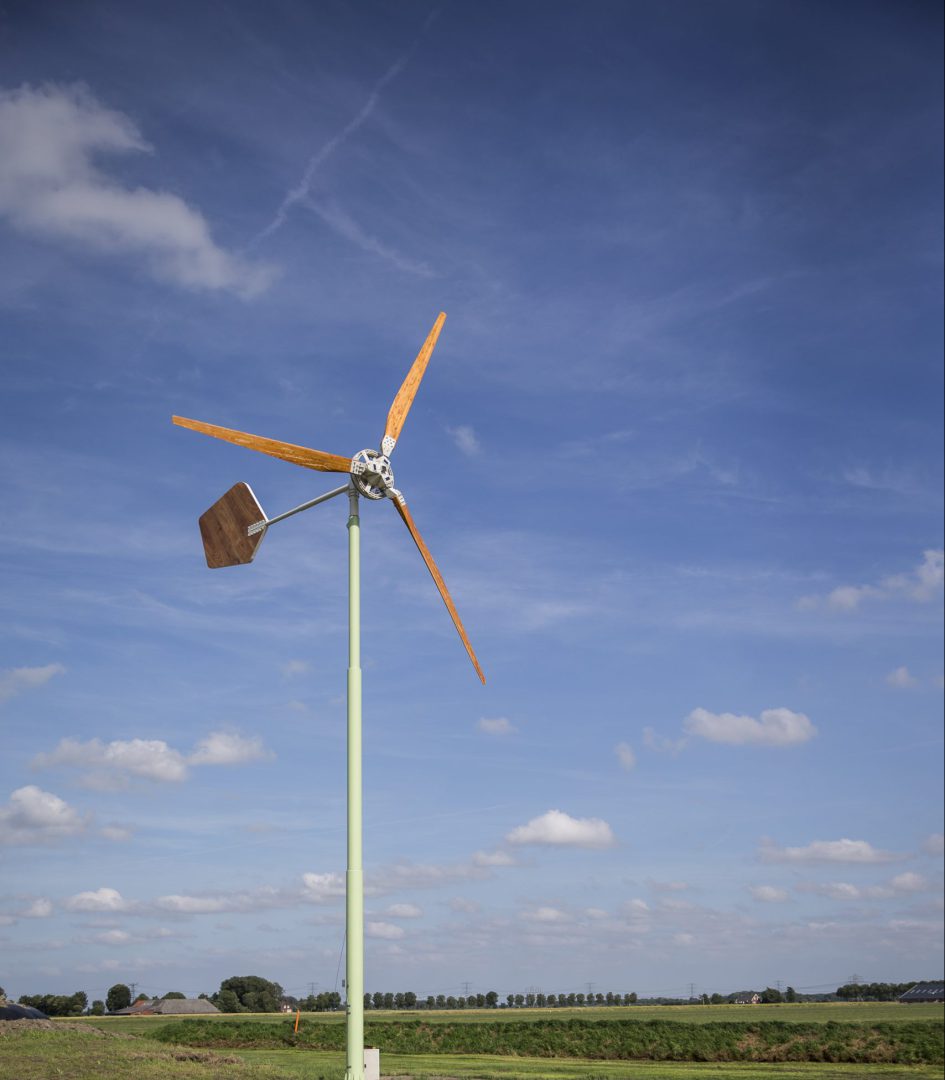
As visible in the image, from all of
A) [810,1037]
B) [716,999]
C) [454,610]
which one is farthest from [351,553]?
[716,999]

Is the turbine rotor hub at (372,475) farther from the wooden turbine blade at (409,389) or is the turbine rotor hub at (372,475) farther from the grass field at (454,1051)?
the grass field at (454,1051)

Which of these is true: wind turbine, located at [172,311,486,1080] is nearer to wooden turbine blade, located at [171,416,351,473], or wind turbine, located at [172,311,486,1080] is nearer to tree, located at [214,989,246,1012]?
wooden turbine blade, located at [171,416,351,473]

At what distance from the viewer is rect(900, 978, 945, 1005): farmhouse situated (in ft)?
450

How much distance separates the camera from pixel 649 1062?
151ft

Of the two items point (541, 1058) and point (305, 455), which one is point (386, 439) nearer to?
point (305, 455)

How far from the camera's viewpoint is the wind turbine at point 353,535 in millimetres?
21562

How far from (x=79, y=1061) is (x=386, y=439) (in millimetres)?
20000

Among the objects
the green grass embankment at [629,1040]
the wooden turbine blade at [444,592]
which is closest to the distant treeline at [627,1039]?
the green grass embankment at [629,1040]

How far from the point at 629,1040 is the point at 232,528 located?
119ft

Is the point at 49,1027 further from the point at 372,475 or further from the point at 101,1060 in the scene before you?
the point at 372,475

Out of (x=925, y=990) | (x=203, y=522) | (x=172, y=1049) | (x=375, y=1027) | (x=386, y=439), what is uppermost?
(x=386, y=439)

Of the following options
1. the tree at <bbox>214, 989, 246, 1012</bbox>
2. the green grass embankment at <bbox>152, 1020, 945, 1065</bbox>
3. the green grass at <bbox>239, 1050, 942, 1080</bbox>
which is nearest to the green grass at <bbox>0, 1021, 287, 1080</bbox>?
the green grass at <bbox>239, 1050, 942, 1080</bbox>

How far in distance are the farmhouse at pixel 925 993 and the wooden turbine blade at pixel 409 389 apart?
449ft

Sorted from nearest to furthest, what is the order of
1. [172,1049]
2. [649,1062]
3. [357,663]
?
[357,663], [172,1049], [649,1062]
